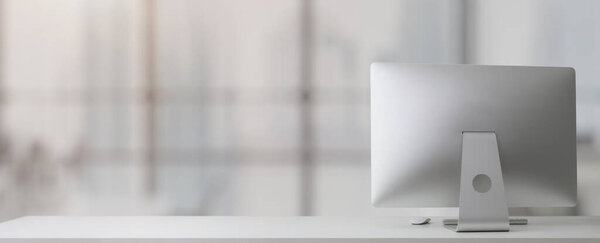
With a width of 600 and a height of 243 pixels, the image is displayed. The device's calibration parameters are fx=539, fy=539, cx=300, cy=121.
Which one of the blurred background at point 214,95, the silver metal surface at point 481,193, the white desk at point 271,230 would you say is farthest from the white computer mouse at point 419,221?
the blurred background at point 214,95

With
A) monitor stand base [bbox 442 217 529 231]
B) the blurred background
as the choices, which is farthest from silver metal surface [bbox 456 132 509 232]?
the blurred background

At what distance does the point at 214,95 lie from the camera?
254 centimetres

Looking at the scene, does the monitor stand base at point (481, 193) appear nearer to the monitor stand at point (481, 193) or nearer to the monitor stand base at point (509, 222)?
the monitor stand at point (481, 193)

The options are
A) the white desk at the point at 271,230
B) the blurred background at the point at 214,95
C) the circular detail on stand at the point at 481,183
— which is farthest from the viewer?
the blurred background at the point at 214,95

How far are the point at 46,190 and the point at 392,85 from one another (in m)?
1.71

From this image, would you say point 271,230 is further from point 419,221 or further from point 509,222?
point 509,222

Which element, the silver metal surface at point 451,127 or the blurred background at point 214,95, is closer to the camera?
the silver metal surface at point 451,127

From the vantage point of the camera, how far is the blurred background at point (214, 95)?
250 cm

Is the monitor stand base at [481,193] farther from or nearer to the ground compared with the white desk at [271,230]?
farther from the ground

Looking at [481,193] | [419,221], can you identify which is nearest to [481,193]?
[481,193]

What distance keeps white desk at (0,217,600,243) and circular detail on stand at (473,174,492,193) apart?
14cm

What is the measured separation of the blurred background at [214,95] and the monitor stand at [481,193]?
844mm

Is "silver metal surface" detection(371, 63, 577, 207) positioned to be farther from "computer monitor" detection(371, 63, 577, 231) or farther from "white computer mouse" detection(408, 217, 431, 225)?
"white computer mouse" detection(408, 217, 431, 225)

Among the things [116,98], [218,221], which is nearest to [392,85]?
[218,221]
